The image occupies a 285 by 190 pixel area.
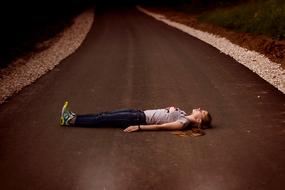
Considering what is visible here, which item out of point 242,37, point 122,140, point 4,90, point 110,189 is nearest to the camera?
point 110,189

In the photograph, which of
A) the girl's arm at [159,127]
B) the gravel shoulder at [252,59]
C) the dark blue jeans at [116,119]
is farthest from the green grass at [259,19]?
the dark blue jeans at [116,119]

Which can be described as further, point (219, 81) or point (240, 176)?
point (219, 81)

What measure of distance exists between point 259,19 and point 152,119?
48.6 ft

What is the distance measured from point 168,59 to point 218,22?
1170 centimetres

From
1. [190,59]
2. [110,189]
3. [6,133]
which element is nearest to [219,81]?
[190,59]

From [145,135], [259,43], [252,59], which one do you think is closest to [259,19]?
[259,43]

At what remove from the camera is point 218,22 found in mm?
27234

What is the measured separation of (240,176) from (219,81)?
6.31 m

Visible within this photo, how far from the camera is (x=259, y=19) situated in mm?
21875

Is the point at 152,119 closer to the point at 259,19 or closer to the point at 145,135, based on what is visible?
the point at 145,135

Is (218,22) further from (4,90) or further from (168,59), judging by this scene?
(4,90)

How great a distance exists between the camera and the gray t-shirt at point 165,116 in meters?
8.51

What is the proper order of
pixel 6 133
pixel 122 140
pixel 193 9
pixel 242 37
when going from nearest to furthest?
1. pixel 122 140
2. pixel 6 133
3. pixel 242 37
4. pixel 193 9

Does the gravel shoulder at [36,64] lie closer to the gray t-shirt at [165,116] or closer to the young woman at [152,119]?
the young woman at [152,119]
